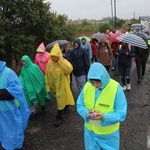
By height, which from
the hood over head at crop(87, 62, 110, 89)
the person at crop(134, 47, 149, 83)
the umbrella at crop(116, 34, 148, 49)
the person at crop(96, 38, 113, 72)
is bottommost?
the person at crop(134, 47, 149, 83)

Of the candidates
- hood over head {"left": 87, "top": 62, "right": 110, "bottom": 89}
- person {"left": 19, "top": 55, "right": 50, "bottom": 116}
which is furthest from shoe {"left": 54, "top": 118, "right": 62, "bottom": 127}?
hood over head {"left": 87, "top": 62, "right": 110, "bottom": 89}

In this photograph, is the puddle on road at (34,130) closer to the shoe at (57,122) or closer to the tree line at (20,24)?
the shoe at (57,122)

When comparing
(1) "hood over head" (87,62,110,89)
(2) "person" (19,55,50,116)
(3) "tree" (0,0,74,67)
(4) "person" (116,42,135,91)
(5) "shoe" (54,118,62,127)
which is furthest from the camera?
(3) "tree" (0,0,74,67)

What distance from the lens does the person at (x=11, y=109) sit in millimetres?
4203

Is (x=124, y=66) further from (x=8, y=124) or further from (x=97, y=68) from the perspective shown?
(x=97, y=68)

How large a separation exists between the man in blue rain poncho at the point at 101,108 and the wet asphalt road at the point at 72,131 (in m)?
1.53

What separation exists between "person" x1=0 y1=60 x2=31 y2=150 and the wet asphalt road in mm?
677

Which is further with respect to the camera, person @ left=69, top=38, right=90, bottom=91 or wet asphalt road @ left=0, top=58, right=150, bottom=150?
person @ left=69, top=38, right=90, bottom=91

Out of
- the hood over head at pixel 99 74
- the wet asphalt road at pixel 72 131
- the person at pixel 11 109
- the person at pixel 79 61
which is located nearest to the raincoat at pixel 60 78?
the wet asphalt road at pixel 72 131

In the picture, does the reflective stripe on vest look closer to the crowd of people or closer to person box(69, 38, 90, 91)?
the crowd of people

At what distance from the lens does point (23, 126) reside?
4590 millimetres

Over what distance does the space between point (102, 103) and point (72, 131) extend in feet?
8.21

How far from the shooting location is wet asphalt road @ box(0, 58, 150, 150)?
5059mm

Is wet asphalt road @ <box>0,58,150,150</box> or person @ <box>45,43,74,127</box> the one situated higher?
person @ <box>45,43,74,127</box>
